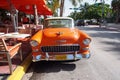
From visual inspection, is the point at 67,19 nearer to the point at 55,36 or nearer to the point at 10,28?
the point at 55,36

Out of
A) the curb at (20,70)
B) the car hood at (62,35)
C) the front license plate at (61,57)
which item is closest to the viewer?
the curb at (20,70)

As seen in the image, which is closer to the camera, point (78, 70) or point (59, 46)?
point (78, 70)

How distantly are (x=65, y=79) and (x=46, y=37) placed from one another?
200 cm

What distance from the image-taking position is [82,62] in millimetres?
10516

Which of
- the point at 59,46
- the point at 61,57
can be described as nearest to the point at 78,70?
the point at 61,57

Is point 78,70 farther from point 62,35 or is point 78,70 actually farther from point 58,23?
point 58,23

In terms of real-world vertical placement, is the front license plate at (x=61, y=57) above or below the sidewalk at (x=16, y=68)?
above

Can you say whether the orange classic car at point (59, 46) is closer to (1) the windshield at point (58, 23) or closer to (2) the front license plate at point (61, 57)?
(2) the front license plate at point (61, 57)

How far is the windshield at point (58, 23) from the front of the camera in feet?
36.7

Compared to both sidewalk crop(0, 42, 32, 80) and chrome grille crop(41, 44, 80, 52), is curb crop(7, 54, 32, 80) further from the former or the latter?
chrome grille crop(41, 44, 80, 52)

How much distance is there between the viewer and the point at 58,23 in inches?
444

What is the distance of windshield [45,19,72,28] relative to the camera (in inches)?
440

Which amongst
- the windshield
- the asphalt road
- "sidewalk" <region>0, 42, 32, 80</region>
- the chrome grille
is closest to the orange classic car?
the chrome grille

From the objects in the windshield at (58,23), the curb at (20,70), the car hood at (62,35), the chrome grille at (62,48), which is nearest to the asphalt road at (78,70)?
the curb at (20,70)
